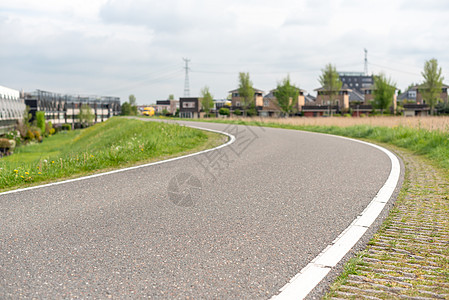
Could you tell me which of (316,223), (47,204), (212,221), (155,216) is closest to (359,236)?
(316,223)

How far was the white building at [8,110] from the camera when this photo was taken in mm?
37688

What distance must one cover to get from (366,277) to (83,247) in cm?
269

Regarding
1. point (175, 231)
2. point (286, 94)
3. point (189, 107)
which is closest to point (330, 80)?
point (286, 94)

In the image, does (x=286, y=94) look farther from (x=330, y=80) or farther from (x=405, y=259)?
(x=405, y=259)

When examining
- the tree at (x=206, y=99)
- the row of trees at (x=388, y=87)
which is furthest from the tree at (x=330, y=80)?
the tree at (x=206, y=99)

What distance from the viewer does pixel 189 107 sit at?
9962 cm

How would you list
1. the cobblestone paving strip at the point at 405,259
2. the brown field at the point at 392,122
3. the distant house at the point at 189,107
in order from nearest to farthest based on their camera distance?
the cobblestone paving strip at the point at 405,259 → the brown field at the point at 392,122 → the distant house at the point at 189,107

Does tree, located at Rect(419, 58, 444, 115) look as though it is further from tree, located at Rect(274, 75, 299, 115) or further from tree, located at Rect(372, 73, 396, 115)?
tree, located at Rect(274, 75, 299, 115)

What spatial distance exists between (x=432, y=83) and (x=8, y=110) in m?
62.3

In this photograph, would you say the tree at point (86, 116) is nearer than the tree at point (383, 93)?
No

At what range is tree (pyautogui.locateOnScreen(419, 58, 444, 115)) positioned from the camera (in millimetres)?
61531

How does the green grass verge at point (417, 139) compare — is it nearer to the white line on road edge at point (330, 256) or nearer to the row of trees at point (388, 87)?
the white line on road edge at point (330, 256)

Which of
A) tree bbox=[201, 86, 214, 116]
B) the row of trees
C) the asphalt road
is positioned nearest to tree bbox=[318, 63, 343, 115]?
the row of trees

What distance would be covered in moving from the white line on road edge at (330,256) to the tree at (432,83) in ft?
215
